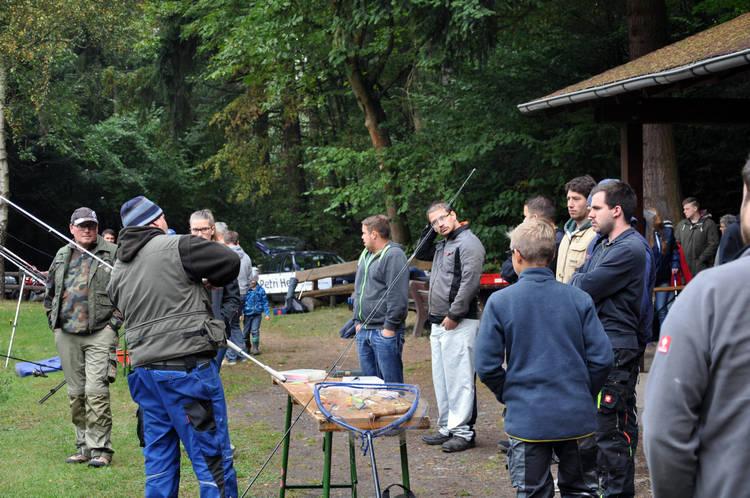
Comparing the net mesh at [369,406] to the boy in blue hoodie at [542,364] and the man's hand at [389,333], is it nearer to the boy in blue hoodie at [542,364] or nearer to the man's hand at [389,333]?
the boy in blue hoodie at [542,364]

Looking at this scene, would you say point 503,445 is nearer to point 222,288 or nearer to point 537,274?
point 222,288

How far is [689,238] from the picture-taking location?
13.5 m

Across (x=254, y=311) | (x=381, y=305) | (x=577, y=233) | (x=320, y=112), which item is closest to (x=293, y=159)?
(x=320, y=112)

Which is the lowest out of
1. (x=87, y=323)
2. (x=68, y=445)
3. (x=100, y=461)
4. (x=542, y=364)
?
(x=68, y=445)

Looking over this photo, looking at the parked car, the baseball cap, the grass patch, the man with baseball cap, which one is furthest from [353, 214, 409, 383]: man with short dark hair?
the parked car

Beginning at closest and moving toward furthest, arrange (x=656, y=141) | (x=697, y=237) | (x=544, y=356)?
(x=544, y=356) → (x=697, y=237) → (x=656, y=141)

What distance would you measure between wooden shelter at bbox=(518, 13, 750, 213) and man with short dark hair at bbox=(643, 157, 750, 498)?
5584mm

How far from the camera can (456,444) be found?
24.6 feet

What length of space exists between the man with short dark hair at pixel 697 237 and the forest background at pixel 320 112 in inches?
26.0

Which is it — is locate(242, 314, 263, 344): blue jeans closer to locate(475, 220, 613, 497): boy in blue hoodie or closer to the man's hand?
the man's hand

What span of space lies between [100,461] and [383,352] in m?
2.44

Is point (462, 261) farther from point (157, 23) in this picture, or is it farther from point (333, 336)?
point (157, 23)

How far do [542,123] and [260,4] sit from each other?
7.06 metres

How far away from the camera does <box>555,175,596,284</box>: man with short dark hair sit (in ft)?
19.9
